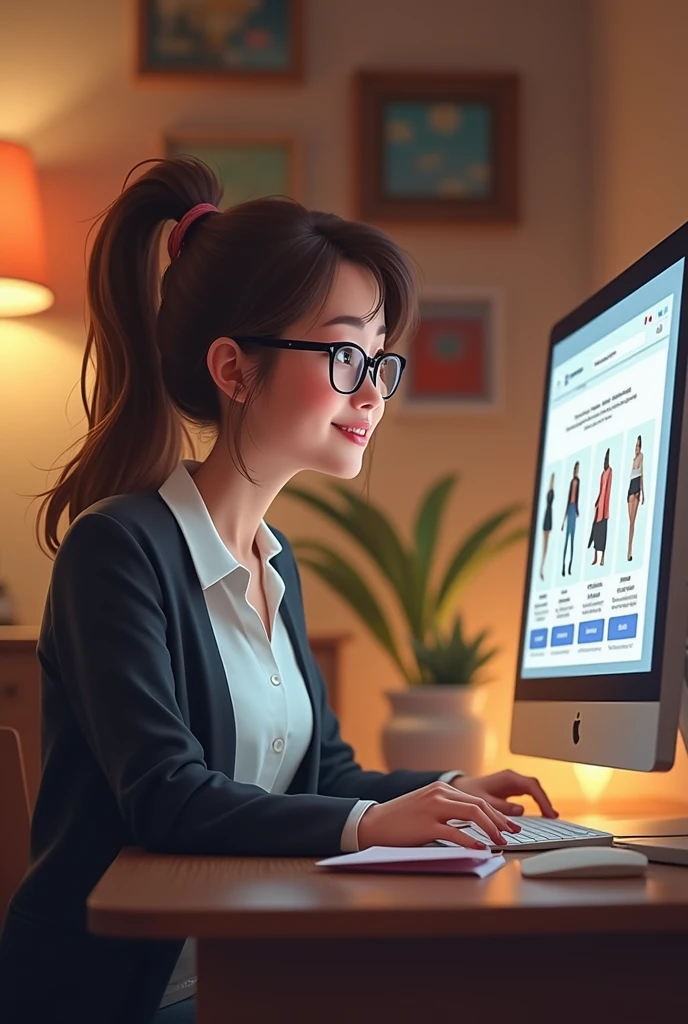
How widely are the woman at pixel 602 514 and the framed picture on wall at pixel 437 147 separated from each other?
1705 mm

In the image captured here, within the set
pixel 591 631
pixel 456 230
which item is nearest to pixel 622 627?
pixel 591 631

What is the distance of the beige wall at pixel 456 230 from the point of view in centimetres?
259

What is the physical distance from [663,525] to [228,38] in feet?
7.04

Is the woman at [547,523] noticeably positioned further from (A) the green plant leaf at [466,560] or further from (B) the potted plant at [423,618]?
(A) the green plant leaf at [466,560]

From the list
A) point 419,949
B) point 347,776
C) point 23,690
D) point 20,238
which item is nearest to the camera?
point 419,949

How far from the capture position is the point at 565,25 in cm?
277

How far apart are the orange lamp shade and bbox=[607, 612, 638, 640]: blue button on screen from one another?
885mm

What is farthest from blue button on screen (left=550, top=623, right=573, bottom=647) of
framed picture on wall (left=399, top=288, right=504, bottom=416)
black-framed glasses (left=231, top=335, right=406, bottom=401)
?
framed picture on wall (left=399, top=288, right=504, bottom=416)

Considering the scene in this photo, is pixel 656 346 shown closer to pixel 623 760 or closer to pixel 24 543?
pixel 623 760

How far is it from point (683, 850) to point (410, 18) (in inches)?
95.2

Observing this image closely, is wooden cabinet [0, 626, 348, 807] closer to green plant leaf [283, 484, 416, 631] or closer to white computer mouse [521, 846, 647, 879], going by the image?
white computer mouse [521, 846, 647, 879]

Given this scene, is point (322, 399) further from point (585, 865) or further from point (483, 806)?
point (585, 865)

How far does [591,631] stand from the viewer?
113cm

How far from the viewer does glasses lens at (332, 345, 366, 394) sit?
1145 millimetres
